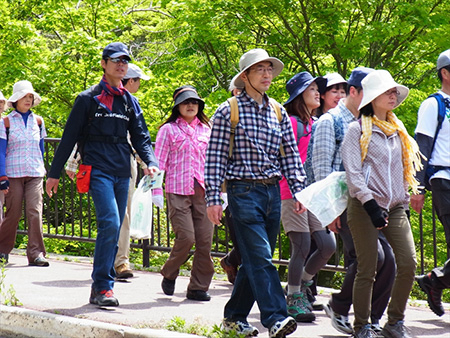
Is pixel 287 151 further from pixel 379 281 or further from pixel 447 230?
pixel 447 230

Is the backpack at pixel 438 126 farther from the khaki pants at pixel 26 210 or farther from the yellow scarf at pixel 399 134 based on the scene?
the khaki pants at pixel 26 210

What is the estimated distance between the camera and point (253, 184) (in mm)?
5199

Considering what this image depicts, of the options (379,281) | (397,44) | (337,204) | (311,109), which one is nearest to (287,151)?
(337,204)

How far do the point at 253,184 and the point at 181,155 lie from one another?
237 cm

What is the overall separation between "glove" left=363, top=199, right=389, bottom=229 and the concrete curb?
1431 millimetres

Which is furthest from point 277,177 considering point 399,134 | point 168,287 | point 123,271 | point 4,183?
point 4,183

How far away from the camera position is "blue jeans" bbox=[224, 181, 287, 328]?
5.06 m

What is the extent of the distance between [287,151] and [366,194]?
674 mm

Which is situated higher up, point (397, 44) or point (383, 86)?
point (397, 44)

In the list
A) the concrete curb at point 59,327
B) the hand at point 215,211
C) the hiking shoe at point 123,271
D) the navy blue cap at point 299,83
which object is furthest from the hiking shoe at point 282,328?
the hiking shoe at point 123,271

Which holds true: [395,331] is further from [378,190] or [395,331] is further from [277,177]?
[277,177]

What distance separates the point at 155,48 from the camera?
83.0ft

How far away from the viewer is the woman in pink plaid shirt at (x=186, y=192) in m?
7.34

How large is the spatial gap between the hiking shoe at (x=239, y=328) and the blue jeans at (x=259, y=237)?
0.24 m
